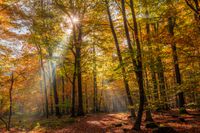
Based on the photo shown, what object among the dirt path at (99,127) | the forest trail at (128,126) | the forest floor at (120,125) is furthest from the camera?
the dirt path at (99,127)

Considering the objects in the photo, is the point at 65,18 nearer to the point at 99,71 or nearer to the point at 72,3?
the point at 72,3

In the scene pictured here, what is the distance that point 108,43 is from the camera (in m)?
20.0

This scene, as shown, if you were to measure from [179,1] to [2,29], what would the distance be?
51.2 ft

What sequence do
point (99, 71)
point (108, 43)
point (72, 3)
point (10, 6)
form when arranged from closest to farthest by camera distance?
point (10, 6) < point (72, 3) < point (108, 43) < point (99, 71)

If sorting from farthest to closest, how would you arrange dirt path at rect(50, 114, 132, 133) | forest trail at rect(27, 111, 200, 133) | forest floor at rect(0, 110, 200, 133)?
dirt path at rect(50, 114, 132, 133) < forest floor at rect(0, 110, 200, 133) < forest trail at rect(27, 111, 200, 133)

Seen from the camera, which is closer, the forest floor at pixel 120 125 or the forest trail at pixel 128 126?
the forest trail at pixel 128 126

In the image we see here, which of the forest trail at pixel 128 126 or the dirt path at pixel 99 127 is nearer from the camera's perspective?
the forest trail at pixel 128 126

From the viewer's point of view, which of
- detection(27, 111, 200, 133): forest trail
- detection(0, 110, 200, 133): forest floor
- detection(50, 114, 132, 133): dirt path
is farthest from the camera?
detection(50, 114, 132, 133): dirt path

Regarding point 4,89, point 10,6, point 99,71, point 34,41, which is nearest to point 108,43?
point 99,71

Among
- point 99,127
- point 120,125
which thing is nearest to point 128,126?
point 120,125

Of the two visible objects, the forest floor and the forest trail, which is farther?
the forest floor

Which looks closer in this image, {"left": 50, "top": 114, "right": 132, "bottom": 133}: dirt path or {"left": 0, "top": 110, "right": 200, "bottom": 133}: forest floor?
{"left": 0, "top": 110, "right": 200, "bottom": 133}: forest floor

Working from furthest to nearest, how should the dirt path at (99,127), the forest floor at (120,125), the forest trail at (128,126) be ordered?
1. the dirt path at (99,127)
2. the forest floor at (120,125)
3. the forest trail at (128,126)

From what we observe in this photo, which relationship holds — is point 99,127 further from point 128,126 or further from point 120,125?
point 128,126
